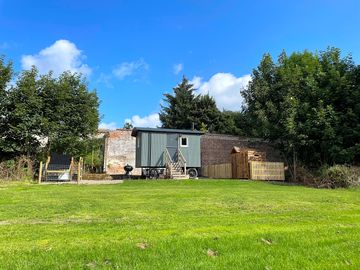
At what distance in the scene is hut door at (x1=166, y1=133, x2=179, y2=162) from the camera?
24.2m

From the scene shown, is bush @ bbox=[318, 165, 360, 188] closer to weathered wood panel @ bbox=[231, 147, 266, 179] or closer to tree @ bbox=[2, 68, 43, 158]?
weathered wood panel @ bbox=[231, 147, 266, 179]

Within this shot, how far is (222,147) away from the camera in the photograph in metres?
28.8

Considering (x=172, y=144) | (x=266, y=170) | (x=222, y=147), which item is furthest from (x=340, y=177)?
(x=222, y=147)

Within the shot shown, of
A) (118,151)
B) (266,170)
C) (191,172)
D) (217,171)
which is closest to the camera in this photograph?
(266,170)

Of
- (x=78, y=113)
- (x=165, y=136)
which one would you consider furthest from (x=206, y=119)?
(x=78, y=113)

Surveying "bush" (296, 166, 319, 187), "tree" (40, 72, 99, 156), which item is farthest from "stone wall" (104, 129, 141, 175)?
"bush" (296, 166, 319, 187)

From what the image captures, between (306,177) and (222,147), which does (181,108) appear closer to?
(222,147)

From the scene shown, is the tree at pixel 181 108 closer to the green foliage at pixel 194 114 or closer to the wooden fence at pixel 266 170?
the green foliage at pixel 194 114

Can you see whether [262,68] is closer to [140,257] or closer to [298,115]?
[298,115]

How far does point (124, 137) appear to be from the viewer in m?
29.1

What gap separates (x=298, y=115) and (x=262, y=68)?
38.2 feet

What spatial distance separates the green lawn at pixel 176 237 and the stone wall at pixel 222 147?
20.6m

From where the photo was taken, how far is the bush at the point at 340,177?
16406 millimetres

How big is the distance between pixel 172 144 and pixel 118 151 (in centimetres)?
632
